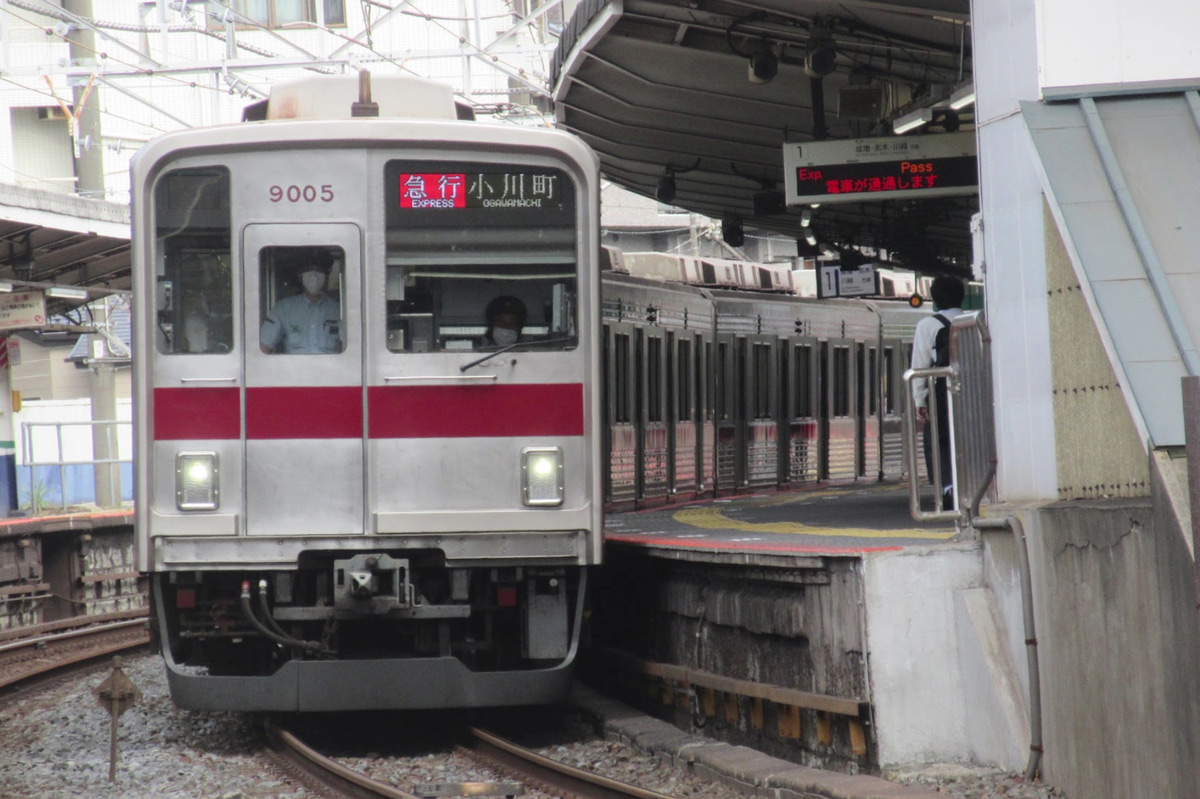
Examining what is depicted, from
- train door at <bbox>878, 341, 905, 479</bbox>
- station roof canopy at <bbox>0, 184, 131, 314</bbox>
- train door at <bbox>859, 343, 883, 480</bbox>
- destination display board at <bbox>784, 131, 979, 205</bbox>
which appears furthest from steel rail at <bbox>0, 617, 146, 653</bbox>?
train door at <bbox>878, 341, 905, 479</bbox>

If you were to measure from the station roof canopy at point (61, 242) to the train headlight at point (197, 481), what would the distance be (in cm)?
744

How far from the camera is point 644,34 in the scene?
1108cm

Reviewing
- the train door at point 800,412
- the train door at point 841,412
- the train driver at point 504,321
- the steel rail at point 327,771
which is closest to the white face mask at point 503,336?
the train driver at point 504,321

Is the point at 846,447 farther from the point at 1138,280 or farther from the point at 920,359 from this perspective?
the point at 1138,280

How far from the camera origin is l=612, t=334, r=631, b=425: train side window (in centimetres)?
1291

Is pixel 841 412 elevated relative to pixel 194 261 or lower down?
lower down

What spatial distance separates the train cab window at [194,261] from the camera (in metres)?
7.96

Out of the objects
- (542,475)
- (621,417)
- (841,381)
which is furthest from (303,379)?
(841,381)

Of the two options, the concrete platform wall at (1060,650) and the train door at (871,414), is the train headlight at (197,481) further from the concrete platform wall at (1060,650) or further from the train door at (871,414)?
the train door at (871,414)

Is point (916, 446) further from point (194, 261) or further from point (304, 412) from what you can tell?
point (194, 261)

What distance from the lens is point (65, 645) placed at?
47.3 ft

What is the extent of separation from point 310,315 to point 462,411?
3.01 feet

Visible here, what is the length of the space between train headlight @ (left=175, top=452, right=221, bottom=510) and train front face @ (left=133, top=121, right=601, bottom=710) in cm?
1

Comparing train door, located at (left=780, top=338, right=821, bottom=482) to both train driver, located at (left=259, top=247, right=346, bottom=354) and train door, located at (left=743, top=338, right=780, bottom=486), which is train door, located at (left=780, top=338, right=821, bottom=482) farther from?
train driver, located at (left=259, top=247, right=346, bottom=354)
